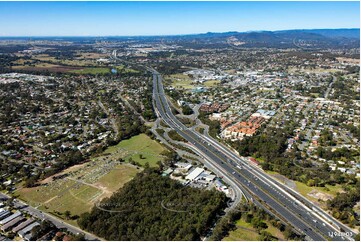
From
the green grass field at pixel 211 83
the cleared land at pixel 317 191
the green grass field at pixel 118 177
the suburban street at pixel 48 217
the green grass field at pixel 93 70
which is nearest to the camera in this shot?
the suburban street at pixel 48 217

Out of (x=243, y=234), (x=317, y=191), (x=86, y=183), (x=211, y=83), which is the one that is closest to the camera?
(x=243, y=234)

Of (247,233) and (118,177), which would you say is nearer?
(247,233)

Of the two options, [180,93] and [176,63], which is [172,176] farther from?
[176,63]

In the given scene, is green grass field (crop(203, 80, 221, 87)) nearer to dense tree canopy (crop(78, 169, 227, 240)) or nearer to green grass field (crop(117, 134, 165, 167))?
green grass field (crop(117, 134, 165, 167))

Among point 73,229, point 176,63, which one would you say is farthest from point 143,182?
point 176,63

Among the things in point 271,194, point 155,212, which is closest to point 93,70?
point 155,212

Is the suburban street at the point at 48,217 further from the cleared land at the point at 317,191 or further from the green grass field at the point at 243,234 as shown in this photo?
the cleared land at the point at 317,191

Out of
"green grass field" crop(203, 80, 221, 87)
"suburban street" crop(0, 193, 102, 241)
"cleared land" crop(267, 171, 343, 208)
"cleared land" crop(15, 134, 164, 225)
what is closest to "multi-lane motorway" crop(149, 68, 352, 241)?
"cleared land" crop(267, 171, 343, 208)

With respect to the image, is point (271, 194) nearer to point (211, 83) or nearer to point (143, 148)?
point (143, 148)

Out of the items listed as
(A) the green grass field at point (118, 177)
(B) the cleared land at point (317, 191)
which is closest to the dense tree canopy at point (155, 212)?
(A) the green grass field at point (118, 177)
